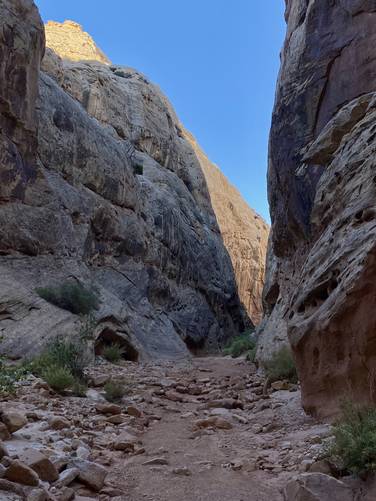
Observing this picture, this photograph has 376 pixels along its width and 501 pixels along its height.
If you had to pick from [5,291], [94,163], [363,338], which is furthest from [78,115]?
[363,338]

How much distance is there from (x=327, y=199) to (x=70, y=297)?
29.7ft

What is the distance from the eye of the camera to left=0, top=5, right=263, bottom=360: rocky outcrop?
49.2ft

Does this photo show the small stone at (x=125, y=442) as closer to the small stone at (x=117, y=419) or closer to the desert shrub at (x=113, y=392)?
the small stone at (x=117, y=419)

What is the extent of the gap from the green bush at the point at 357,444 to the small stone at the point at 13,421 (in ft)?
10.8

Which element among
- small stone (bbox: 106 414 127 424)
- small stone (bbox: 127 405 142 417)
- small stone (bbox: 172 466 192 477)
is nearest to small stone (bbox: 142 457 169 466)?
small stone (bbox: 172 466 192 477)

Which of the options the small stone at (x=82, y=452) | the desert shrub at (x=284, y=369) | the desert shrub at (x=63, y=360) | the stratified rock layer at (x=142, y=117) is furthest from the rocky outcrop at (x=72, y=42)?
the small stone at (x=82, y=452)

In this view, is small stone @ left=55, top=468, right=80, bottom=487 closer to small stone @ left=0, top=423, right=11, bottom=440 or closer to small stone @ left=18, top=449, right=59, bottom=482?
small stone @ left=18, top=449, right=59, bottom=482

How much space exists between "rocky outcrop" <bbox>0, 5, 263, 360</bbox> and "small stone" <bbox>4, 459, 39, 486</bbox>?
7.42 m

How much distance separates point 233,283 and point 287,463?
111 feet

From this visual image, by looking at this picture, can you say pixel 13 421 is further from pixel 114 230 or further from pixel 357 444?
pixel 114 230

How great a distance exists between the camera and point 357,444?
373 cm

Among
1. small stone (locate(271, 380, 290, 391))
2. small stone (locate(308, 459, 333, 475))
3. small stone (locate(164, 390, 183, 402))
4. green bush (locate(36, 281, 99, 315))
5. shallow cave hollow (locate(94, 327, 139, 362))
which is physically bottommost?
small stone (locate(308, 459, 333, 475))

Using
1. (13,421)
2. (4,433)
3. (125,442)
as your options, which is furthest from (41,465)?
(125,442)

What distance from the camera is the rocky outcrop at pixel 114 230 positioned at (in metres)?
15.0
